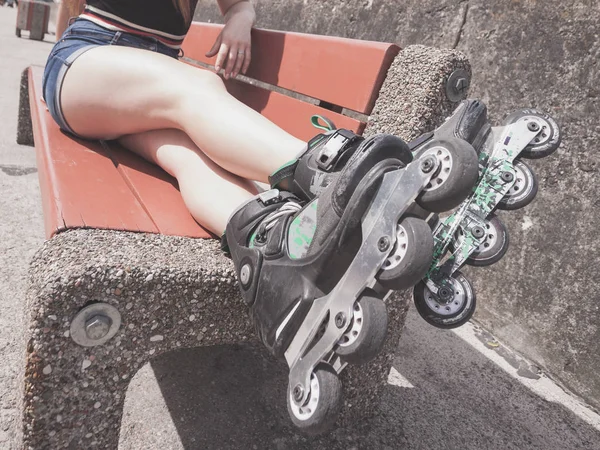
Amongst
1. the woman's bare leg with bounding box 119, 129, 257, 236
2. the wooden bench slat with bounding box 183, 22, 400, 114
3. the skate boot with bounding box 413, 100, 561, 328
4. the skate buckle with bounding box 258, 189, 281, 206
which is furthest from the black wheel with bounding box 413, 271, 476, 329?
the wooden bench slat with bounding box 183, 22, 400, 114

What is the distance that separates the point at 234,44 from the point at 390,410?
1.49 meters

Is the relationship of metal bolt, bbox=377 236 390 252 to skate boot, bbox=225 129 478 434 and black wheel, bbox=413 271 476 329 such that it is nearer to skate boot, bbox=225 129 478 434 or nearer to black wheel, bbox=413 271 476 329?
skate boot, bbox=225 129 478 434

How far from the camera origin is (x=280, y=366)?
1.98 m

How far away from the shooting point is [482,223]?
47.7 inches

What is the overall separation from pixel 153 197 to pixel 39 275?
488mm

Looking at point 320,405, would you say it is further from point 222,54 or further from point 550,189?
point 550,189

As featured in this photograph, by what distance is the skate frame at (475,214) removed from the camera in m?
1.20

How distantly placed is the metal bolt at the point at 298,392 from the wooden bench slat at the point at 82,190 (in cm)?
56

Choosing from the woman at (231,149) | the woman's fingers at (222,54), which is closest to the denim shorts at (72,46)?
the woman at (231,149)

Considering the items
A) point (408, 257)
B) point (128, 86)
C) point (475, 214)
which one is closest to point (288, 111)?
point (128, 86)

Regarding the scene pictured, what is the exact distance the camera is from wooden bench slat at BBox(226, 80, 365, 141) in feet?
5.57

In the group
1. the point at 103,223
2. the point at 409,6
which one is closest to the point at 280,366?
the point at 103,223

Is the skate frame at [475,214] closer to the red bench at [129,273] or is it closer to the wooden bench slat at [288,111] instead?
the red bench at [129,273]

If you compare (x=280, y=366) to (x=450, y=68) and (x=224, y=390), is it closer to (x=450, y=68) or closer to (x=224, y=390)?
(x=224, y=390)
